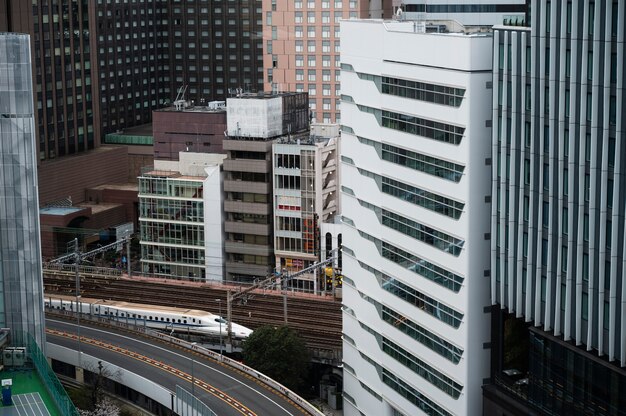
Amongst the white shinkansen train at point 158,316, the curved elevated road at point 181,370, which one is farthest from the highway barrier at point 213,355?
the white shinkansen train at point 158,316

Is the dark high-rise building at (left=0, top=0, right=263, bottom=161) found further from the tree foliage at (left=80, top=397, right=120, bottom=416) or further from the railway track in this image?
the tree foliage at (left=80, top=397, right=120, bottom=416)

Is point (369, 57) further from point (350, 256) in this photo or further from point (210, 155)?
point (210, 155)

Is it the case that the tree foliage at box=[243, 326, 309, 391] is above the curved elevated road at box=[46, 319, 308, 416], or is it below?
above

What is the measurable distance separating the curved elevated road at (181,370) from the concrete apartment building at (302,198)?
19563 mm

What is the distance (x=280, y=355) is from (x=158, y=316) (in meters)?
18.5

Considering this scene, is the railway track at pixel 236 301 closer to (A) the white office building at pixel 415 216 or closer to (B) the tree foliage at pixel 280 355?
(B) the tree foliage at pixel 280 355

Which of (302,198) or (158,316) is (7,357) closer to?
(158,316)

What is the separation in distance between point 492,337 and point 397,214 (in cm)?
957

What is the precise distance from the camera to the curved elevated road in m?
79.4

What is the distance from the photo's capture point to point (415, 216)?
64.3 m

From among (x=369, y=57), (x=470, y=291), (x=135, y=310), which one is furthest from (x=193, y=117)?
(x=470, y=291)

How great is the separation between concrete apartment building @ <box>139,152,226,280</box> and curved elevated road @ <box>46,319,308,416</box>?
1612 cm

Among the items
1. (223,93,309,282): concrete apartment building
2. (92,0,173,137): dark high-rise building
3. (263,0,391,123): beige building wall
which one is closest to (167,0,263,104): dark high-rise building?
(92,0,173,137): dark high-rise building

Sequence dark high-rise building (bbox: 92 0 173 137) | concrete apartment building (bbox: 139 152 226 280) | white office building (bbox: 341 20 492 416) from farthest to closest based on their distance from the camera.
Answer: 1. dark high-rise building (bbox: 92 0 173 137)
2. concrete apartment building (bbox: 139 152 226 280)
3. white office building (bbox: 341 20 492 416)
